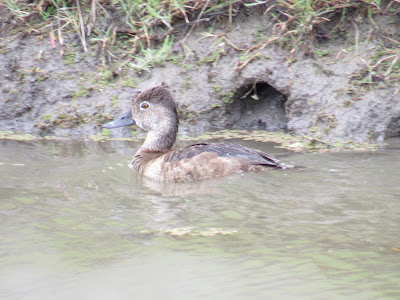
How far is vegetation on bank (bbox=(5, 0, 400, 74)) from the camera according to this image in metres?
8.05

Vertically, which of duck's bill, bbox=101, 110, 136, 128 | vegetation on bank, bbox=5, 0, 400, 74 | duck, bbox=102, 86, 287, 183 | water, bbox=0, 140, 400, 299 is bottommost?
water, bbox=0, 140, 400, 299

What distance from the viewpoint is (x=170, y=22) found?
28.3 ft

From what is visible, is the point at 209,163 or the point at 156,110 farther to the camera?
the point at 156,110

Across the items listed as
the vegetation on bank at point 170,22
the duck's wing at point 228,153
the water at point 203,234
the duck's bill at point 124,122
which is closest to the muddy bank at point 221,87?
the vegetation on bank at point 170,22

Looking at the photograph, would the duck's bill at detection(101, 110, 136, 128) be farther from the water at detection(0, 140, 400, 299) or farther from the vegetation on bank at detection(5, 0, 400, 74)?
the vegetation on bank at detection(5, 0, 400, 74)

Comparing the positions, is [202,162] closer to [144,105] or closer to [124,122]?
[144,105]

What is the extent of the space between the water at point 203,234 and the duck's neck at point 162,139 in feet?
1.99

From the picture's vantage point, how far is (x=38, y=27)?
29.1 ft

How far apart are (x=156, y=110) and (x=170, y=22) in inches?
78.3

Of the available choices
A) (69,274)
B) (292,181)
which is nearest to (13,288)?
(69,274)

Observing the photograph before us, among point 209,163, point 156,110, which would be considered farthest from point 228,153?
point 156,110

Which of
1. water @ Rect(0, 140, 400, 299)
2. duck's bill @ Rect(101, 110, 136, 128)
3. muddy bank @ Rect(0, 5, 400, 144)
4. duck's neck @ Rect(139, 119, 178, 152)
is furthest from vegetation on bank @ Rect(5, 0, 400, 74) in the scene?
water @ Rect(0, 140, 400, 299)

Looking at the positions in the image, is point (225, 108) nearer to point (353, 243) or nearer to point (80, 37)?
point (80, 37)

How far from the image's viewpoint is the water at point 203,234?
355 cm
